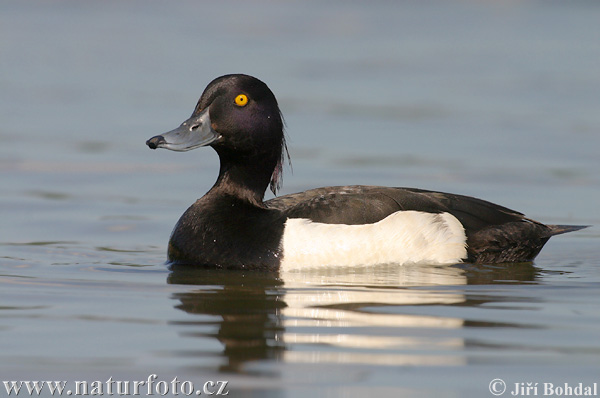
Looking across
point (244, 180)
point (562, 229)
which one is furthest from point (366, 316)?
point (562, 229)

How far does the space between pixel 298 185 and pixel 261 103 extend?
264 centimetres

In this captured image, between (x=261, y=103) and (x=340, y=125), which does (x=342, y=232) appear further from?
(x=340, y=125)

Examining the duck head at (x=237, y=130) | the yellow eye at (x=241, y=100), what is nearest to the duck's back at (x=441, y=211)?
the duck head at (x=237, y=130)

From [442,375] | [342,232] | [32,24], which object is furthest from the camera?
[32,24]

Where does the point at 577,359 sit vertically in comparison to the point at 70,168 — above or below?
below

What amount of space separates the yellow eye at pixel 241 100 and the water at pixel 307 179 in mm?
1169

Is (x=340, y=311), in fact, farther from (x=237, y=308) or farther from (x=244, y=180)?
(x=244, y=180)

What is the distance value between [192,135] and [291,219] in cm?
87

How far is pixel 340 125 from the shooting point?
13.1 m

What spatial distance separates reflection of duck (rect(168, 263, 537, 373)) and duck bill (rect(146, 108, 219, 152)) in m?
0.81

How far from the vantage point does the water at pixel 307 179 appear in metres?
5.43

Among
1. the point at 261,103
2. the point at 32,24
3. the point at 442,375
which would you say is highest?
the point at 32,24

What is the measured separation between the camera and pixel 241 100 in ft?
26.3

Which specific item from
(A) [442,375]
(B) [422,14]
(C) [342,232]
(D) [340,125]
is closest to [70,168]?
(D) [340,125]
